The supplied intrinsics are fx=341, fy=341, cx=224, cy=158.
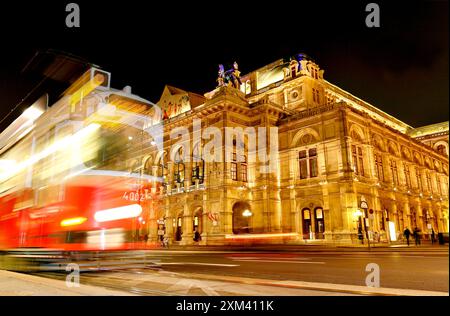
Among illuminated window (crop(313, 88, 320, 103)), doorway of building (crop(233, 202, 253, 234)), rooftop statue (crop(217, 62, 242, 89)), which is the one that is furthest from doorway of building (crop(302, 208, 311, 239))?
rooftop statue (crop(217, 62, 242, 89))

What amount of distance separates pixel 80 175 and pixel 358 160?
28.3 meters

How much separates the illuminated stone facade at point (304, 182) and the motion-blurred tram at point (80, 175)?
19.3 meters

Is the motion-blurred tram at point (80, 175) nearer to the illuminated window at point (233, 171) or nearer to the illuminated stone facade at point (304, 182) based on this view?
the illuminated stone facade at point (304, 182)

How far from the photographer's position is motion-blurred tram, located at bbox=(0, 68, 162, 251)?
9.57 m

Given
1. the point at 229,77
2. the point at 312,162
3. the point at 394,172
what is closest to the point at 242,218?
the point at 312,162

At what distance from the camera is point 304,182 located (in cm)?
3328

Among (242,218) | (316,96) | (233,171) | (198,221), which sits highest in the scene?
(316,96)

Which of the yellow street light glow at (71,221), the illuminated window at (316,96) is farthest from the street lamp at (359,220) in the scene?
the yellow street light glow at (71,221)

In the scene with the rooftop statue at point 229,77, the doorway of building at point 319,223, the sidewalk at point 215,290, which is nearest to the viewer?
the sidewalk at point 215,290

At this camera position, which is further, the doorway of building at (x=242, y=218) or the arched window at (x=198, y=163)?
the arched window at (x=198, y=163)

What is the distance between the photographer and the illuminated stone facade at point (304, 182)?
31125 millimetres

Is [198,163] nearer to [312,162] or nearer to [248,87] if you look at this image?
[312,162]

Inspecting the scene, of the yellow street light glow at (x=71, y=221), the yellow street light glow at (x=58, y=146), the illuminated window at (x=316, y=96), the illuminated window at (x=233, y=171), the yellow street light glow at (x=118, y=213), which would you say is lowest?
the yellow street light glow at (x=71, y=221)
